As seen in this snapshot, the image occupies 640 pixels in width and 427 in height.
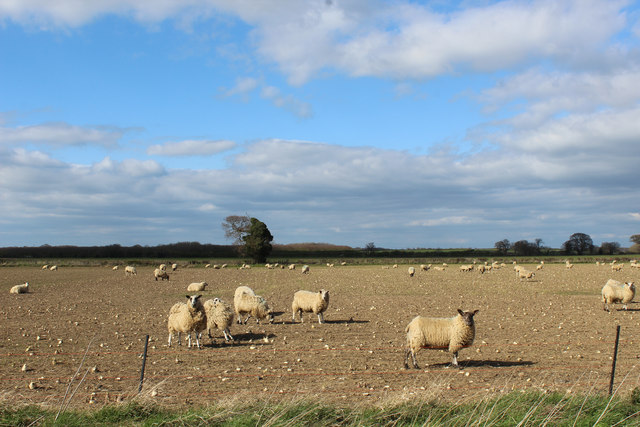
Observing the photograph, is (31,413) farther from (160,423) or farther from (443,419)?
(443,419)

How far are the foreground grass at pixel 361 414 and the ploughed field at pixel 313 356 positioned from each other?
0.43 m

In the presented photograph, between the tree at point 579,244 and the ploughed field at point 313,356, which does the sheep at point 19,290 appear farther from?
the tree at point 579,244

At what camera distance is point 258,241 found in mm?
78000

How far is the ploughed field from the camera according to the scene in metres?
9.65

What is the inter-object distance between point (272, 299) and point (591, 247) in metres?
130

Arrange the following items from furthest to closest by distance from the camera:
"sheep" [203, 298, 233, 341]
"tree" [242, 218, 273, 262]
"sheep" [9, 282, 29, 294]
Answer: "tree" [242, 218, 273, 262], "sheep" [9, 282, 29, 294], "sheep" [203, 298, 233, 341]

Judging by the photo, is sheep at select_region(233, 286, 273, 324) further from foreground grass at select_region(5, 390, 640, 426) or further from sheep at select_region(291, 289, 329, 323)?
foreground grass at select_region(5, 390, 640, 426)

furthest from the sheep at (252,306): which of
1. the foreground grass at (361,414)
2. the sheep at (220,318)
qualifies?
the foreground grass at (361,414)

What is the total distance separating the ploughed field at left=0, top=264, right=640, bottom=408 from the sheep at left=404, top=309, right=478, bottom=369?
0.56 metres

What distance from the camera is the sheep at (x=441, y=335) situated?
11.9 meters

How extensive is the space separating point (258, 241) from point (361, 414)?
71.4 meters

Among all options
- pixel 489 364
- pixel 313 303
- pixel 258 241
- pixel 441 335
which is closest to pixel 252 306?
pixel 313 303

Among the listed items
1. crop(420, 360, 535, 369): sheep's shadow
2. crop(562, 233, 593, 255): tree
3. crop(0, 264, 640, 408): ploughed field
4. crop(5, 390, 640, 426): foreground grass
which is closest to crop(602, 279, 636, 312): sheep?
crop(0, 264, 640, 408): ploughed field

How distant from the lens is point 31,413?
7.50 metres
